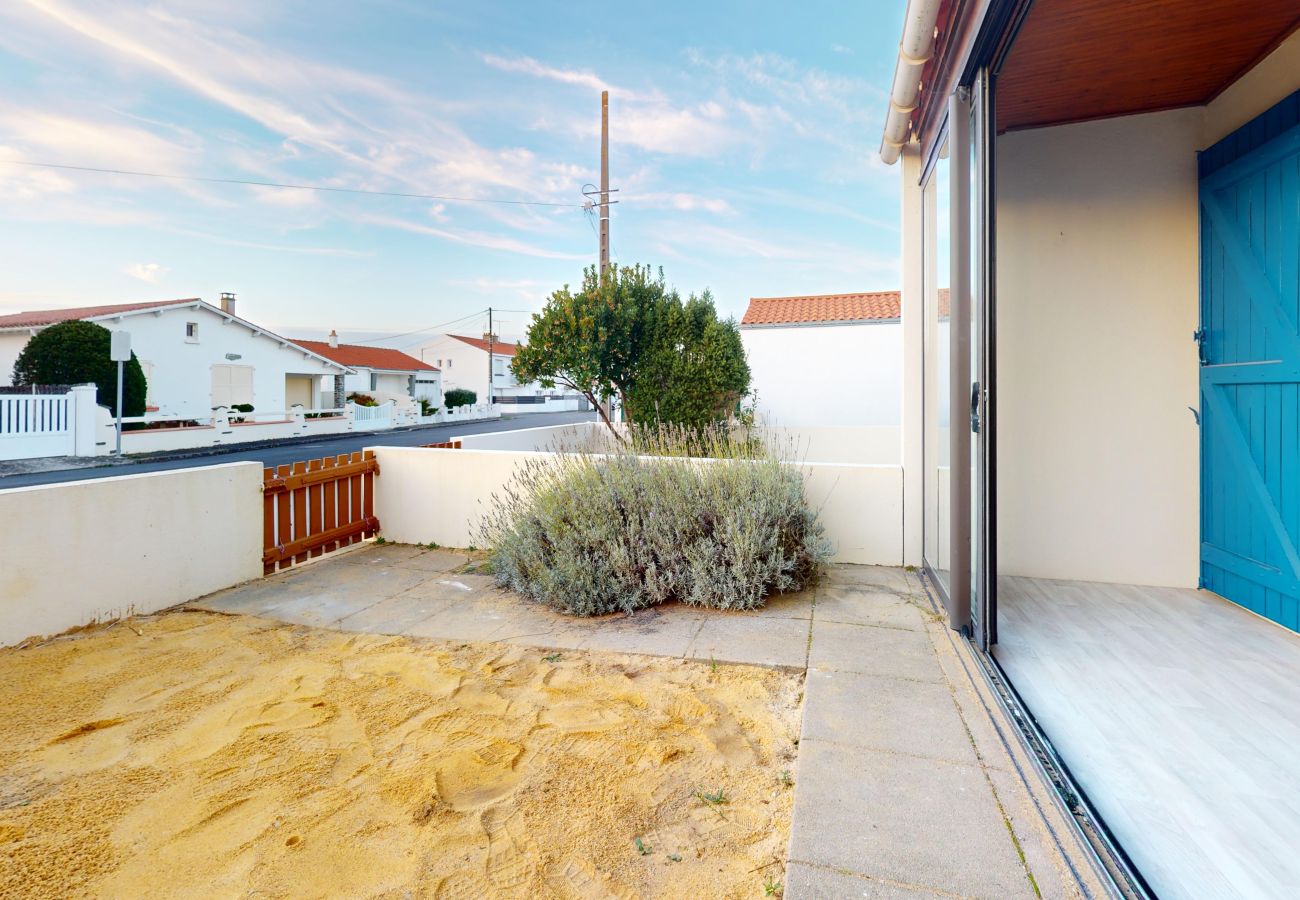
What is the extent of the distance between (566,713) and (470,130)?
10595 mm

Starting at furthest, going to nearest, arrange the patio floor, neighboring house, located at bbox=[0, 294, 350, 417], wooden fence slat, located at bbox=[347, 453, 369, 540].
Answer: neighboring house, located at bbox=[0, 294, 350, 417], wooden fence slat, located at bbox=[347, 453, 369, 540], the patio floor

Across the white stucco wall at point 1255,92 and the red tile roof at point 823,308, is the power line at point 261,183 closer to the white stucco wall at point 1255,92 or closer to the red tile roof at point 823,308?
the red tile roof at point 823,308

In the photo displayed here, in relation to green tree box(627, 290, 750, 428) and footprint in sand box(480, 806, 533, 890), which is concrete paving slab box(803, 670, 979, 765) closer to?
footprint in sand box(480, 806, 533, 890)

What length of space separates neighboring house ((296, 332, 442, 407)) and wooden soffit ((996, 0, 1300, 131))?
33631 millimetres

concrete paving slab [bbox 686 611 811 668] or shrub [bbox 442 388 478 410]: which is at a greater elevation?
shrub [bbox 442 388 478 410]

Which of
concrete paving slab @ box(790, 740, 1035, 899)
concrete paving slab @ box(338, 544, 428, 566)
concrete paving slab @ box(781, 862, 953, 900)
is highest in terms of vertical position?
concrete paving slab @ box(338, 544, 428, 566)

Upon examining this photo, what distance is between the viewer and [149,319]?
61.9ft

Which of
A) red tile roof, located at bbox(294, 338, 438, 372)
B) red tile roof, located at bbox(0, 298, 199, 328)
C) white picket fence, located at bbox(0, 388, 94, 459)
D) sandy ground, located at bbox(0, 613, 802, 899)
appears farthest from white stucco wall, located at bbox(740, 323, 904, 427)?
red tile roof, located at bbox(294, 338, 438, 372)

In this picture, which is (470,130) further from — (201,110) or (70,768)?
(70,768)

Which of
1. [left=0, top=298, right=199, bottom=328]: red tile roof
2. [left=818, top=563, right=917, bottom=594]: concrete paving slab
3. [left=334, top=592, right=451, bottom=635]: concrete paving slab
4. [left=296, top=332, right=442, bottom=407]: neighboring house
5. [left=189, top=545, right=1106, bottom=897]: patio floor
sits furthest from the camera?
[left=296, top=332, right=442, bottom=407]: neighboring house

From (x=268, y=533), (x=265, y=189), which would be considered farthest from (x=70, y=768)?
(x=265, y=189)

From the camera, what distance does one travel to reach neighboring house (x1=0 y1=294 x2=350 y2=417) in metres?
18.4

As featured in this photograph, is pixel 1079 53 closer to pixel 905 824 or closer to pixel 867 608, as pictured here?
pixel 867 608

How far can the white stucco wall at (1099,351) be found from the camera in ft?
11.6
